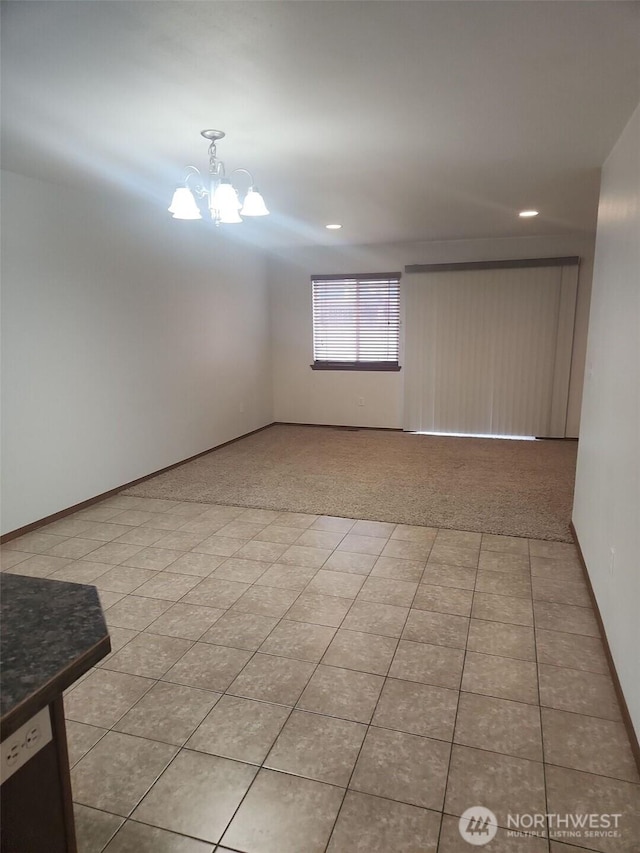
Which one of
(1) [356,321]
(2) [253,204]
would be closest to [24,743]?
(2) [253,204]

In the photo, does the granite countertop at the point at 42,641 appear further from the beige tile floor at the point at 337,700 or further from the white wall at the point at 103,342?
the white wall at the point at 103,342

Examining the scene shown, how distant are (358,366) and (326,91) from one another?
15.6 ft

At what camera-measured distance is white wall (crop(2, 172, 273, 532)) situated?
3.36 meters

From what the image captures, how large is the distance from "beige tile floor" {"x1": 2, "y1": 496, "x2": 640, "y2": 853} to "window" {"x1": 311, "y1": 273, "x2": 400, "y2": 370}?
383cm

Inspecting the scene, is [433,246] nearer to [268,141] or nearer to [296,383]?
[296,383]

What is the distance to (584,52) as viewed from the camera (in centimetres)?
180

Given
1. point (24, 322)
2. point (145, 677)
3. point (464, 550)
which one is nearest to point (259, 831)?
point (145, 677)

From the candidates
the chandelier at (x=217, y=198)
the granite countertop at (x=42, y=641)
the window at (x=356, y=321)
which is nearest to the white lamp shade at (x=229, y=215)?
the chandelier at (x=217, y=198)

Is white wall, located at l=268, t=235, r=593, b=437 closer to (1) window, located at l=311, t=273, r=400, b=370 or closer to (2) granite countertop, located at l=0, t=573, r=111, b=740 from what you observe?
(1) window, located at l=311, t=273, r=400, b=370

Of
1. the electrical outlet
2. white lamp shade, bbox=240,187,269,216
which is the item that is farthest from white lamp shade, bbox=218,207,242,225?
the electrical outlet

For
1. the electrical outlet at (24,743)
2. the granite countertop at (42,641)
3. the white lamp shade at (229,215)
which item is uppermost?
the white lamp shade at (229,215)

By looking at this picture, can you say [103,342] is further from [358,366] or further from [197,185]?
[358,366]

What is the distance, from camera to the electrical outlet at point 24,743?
87cm

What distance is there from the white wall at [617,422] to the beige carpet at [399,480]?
0.82 meters
